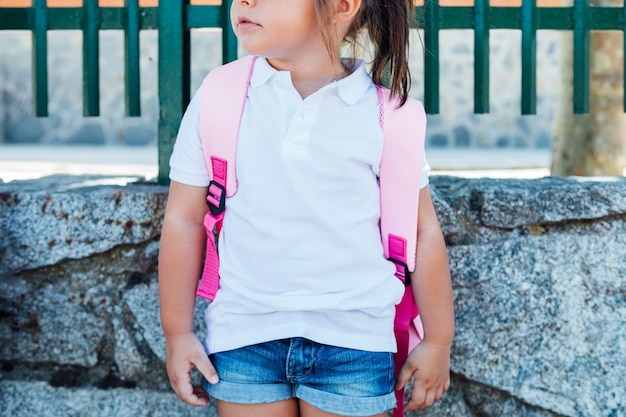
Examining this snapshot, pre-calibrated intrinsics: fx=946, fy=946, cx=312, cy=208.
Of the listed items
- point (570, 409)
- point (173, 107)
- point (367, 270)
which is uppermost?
point (173, 107)

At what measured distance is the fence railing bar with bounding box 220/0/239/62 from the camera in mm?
2320

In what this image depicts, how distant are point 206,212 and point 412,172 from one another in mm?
419

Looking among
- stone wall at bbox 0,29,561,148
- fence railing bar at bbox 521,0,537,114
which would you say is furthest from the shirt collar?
stone wall at bbox 0,29,561,148

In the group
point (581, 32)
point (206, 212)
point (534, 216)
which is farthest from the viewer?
point (581, 32)

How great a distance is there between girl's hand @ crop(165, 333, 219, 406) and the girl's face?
1.90ft

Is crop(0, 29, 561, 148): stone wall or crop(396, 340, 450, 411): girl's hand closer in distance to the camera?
crop(396, 340, 450, 411): girl's hand

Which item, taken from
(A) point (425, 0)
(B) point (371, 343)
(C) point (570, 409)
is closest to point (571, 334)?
(C) point (570, 409)

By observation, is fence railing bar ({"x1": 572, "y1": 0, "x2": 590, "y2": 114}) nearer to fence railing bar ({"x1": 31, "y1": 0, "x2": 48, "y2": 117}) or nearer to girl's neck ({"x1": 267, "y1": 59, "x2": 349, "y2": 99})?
girl's neck ({"x1": 267, "y1": 59, "x2": 349, "y2": 99})

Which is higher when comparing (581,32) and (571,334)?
(581,32)

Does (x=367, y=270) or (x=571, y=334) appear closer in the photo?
(x=367, y=270)

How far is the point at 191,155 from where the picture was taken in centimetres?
184

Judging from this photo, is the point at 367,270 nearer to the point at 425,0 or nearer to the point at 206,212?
the point at 206,212

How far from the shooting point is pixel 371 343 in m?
1.78

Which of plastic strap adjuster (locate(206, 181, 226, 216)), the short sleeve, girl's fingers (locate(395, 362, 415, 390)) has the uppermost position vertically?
the short sleeve
